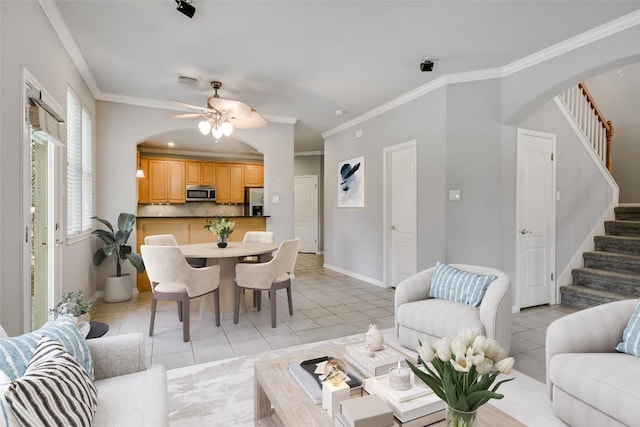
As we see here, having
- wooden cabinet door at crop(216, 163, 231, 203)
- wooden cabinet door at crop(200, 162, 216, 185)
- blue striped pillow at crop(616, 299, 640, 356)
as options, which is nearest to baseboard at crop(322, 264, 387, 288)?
blue striped pillow at crop(616, 299, 640, 356)

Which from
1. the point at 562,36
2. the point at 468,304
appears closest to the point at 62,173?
the point at 468,304

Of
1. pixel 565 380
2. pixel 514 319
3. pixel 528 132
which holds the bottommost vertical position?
pixel 514 319

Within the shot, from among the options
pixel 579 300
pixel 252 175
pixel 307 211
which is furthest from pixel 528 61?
pixel 252 175

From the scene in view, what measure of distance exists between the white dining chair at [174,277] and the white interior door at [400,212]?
2815mm

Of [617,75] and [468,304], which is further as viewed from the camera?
[617,75]

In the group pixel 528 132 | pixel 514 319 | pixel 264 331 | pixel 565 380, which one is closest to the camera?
pixel 565 380

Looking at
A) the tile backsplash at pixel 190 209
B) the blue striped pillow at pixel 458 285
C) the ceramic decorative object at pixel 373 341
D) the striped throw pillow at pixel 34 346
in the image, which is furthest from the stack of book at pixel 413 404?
the tile backsplash at pixel 190 209

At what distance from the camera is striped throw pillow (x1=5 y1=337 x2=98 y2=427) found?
3.01ft

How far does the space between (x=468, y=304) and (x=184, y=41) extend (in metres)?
3.47

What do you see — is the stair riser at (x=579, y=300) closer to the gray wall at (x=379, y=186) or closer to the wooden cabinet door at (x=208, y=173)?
the gray wall at (x=379, y=186)

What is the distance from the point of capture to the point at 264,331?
328 cm

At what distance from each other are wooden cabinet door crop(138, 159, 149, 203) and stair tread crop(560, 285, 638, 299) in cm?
844

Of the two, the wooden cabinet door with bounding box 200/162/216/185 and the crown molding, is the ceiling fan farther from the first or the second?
the wooden cabinet door with bounding box 200/162/216/185

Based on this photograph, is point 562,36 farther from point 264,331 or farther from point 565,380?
point 264,331
